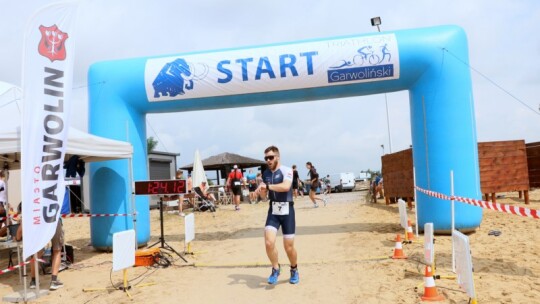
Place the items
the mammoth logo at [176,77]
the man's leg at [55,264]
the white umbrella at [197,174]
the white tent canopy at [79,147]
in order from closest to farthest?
the white tent canopy at [79,147] < the man's leg at [55,264] < the mammoth logo at [176,77] < the white umbrella at [197,174]

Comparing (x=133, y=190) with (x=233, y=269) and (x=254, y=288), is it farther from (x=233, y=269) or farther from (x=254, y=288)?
(x=254, y=288)

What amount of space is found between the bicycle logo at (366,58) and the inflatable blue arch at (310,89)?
0.7 inches

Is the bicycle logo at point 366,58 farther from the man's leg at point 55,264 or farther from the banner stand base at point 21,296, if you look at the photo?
the banner stand base at point 21,296

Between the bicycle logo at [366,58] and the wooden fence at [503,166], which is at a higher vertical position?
the bicycle logo at [366,58]

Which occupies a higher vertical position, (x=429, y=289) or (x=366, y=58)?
(x=366, y=58)

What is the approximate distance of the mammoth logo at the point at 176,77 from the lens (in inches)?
326

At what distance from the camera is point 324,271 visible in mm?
5824

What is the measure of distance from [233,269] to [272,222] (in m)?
1.52

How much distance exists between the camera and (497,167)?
11.3 m

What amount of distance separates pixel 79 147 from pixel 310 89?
14.1 feet

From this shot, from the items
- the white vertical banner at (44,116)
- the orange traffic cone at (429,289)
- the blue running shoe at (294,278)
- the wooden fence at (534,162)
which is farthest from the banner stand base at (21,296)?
the wooden fence at (534,162)

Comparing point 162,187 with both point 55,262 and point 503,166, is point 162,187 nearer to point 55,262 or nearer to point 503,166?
point 55,262

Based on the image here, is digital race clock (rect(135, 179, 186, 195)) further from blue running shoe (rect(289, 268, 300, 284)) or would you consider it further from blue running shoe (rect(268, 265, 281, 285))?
blue running shoe (rect(289, 268, 300, 284))

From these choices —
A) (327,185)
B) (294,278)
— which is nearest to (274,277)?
(294,278)
